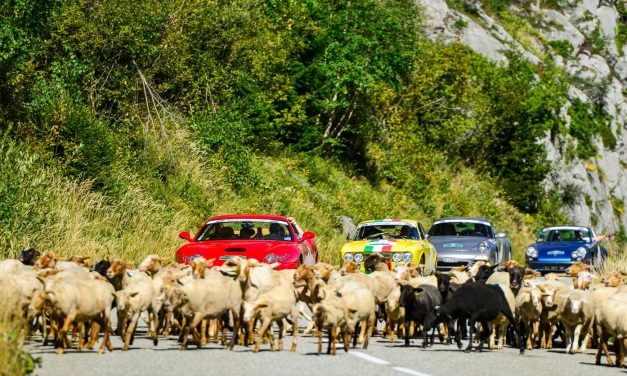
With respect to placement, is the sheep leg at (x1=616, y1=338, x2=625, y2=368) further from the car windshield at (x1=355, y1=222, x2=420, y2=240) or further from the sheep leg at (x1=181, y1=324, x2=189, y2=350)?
the car windshield at (x1=355, y1=222, x2=420, y2=240)

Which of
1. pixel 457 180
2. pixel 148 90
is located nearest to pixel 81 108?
pixel 148 90

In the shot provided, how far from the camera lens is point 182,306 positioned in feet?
47.8

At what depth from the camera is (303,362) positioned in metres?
13.4

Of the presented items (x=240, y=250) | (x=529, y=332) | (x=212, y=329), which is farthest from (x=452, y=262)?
(x=212, y=329)

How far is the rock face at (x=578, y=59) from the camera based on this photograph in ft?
220

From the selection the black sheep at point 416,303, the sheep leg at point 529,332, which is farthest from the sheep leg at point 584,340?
the black sheep at point 416,303

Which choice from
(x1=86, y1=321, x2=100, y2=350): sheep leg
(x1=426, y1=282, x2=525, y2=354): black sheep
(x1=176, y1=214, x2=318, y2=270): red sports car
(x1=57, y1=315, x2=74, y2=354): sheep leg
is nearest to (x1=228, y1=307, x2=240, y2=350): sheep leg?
(x1=86, y1=321, x2=100, y2=350): sheep leg

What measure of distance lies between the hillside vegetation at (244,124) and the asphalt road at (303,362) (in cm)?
1092

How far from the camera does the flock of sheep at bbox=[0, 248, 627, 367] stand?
14070mm

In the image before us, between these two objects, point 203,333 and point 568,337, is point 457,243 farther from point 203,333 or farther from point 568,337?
point 203,333

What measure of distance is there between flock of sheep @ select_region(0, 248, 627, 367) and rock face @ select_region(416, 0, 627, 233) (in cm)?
→ 4523

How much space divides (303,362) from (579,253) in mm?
22778

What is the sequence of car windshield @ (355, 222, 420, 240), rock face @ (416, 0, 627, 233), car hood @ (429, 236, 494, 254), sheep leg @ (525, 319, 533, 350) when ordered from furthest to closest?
rock face @ (416, 0, 627, 233)
car hood @ (429, 236, 494, 254)
car windshield @ (355, 222, 420, 240)
sheep leg @ (525, 319, 533, 350)

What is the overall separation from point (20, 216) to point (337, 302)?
40.4ft
